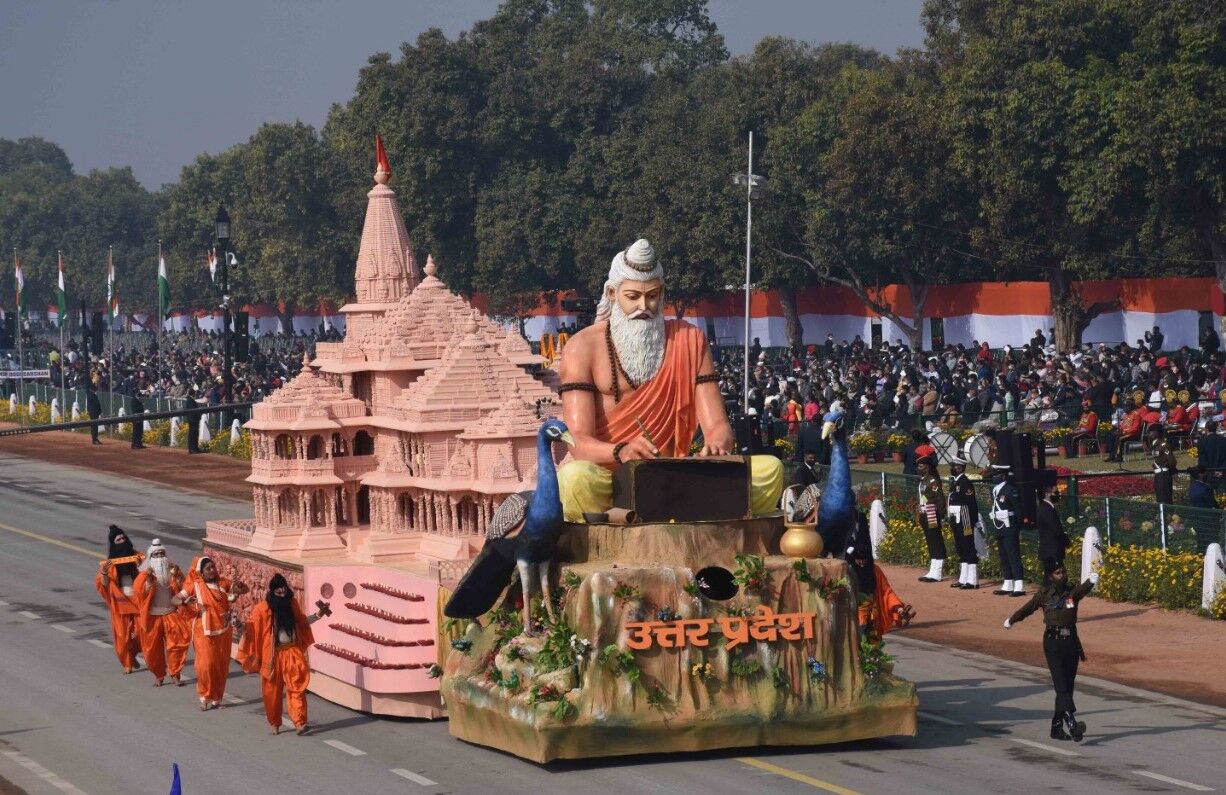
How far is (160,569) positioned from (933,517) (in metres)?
11.9

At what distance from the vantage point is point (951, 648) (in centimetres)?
2519

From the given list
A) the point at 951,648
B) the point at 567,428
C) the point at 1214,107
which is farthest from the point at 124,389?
the point at 567,428

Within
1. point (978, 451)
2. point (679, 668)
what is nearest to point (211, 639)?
point (679, 668)

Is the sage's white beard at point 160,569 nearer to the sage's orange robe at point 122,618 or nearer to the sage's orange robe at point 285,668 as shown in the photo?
the sage's orange robe at point 122,618

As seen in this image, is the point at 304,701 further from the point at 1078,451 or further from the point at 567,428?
the point at 1078,451

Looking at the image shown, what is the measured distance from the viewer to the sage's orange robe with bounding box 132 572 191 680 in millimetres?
23203

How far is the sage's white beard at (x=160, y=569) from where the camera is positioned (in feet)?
76.4

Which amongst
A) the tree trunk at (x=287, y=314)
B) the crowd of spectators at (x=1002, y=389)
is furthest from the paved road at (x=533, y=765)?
the tree trunk at (x=287, y=314)

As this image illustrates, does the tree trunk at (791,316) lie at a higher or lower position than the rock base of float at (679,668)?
higher

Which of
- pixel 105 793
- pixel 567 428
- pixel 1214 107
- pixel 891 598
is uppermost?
pixel 1214 107

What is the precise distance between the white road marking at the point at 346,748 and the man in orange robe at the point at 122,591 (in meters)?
5.31

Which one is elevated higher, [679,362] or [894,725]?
[679,362]

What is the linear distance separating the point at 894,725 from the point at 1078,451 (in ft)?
76.5

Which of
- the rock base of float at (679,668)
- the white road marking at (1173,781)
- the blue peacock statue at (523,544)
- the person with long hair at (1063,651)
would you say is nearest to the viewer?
the white road marking at (1173,781)
